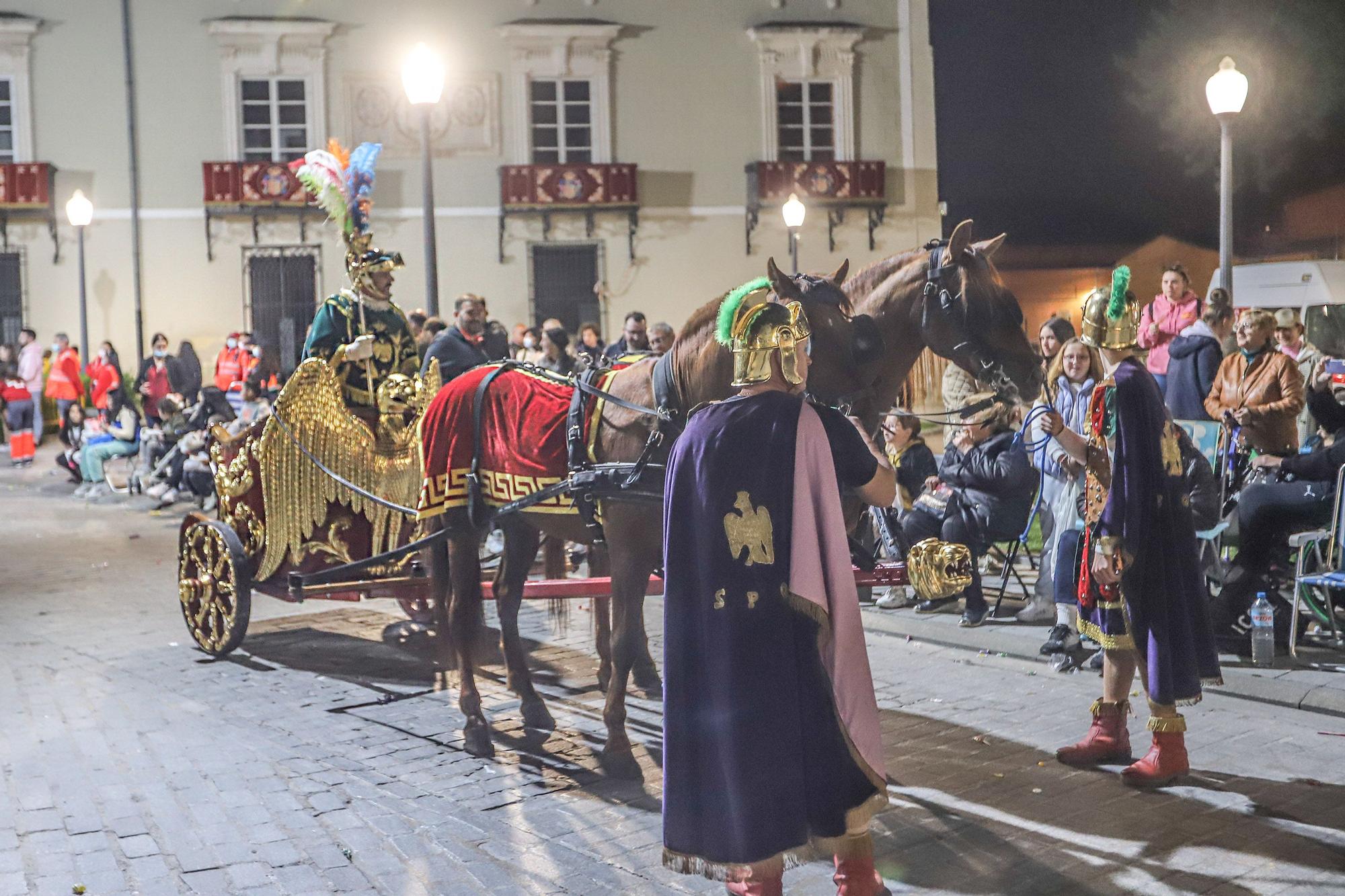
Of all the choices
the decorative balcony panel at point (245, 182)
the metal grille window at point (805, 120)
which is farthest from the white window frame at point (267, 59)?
the metal grille window at point (805, 120)

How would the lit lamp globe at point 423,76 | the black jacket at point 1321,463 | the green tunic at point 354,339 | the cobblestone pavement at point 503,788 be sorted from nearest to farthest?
the cobblestone pavement at point 503,788 → the black jacket at point 1321,463 → the green tunic at point 354,339 → the lit lamp globe at point 423,76

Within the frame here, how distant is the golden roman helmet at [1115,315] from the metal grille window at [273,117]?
2456 centimetres

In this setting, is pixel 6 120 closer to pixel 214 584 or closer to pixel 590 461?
pixel 214 584

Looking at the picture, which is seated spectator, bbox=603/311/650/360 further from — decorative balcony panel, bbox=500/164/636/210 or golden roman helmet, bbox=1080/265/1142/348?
decorative balcony panel, bbox=500/164/636/210

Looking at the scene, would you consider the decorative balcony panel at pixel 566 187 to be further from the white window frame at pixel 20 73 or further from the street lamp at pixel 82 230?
the white window frame at pixel 20 73

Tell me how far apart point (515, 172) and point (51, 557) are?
16.3 m

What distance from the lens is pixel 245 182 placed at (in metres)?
27.2

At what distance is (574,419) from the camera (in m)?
6.32

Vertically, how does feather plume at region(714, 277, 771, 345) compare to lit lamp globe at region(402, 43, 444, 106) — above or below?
below

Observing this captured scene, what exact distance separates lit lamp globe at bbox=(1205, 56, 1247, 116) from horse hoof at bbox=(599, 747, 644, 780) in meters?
8.05

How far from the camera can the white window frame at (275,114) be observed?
27.5 meters

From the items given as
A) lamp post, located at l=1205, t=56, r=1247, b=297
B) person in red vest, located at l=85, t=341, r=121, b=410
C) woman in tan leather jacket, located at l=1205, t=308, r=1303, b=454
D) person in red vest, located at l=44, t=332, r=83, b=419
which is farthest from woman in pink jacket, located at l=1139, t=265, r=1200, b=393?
person in red vest, located at l=44, t=332, r=83, b=419

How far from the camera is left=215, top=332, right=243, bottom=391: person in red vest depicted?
22.8 m

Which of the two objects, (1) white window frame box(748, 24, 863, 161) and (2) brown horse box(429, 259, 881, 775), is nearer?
(2) brown horse box(429, 259, 881, 775)
